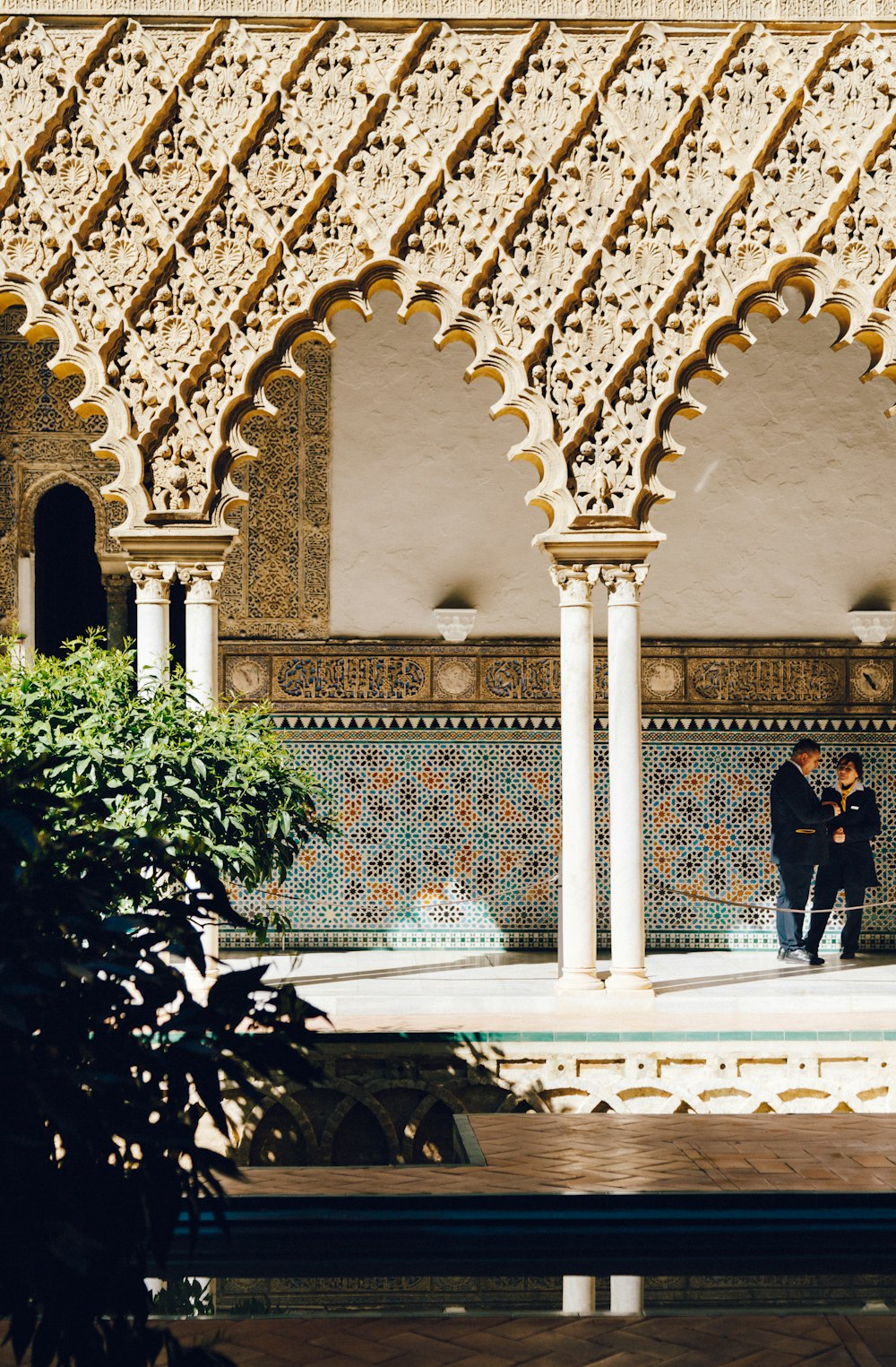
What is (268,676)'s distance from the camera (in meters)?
9.14

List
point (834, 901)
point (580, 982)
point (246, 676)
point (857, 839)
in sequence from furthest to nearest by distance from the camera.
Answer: point (246, 676)
point (834, 901)
point (857, 839)
point (580, 982)

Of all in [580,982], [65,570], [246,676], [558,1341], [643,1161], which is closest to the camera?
[558,1341]

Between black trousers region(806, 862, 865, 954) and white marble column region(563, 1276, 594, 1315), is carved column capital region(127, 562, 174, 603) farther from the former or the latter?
white marble column region(563, 1276, 594, 1315)

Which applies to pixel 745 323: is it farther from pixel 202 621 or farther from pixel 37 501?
pixel 37 501

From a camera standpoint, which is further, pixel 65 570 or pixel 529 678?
pixel 65 570

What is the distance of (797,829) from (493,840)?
1740 mm

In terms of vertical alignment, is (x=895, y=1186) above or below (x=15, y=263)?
below

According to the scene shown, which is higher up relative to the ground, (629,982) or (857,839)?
(857,839)

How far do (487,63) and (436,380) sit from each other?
2178 millimetres

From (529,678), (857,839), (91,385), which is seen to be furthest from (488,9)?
(857,839)

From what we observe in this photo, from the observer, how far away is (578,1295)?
2.81 metres

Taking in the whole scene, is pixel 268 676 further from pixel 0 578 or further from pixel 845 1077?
pixel 845 1077

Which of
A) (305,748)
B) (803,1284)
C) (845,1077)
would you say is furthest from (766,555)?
(803,1284)

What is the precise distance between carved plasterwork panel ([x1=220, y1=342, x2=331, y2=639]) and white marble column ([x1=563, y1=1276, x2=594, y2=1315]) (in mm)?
6435
